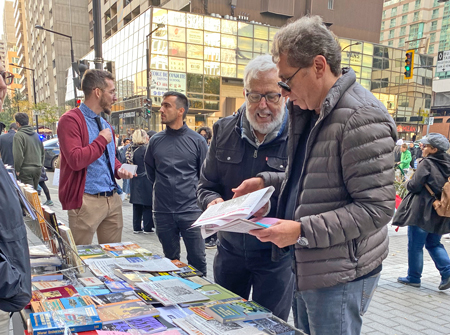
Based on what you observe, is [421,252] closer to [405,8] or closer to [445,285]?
[445,285]

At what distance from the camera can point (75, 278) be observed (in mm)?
2127

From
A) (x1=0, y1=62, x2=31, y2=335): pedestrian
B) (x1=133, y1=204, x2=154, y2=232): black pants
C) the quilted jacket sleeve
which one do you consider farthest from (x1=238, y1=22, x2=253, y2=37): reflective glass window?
(x1=0, y1=62, x2=31, y2=335): pedestrian

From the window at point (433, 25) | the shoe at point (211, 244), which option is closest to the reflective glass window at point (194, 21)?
the shoe at point (211, 244)

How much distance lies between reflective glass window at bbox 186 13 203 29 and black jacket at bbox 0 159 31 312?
29430 mm

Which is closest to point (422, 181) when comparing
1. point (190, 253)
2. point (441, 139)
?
point (441, 139)

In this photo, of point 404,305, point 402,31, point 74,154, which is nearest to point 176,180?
point 74,154

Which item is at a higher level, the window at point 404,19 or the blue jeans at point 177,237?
the window at point 404,19

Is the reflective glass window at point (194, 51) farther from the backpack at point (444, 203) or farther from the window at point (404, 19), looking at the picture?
the window at point (404, 19)

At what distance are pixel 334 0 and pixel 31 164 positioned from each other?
39.6 meters

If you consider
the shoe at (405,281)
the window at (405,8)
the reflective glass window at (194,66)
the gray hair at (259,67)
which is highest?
the window at (405,8)

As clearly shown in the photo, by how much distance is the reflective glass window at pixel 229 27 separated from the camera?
2957cm

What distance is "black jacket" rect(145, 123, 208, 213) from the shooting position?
12.1ft

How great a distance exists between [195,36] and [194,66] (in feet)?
7.95

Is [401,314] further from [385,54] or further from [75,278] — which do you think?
[385,54]
